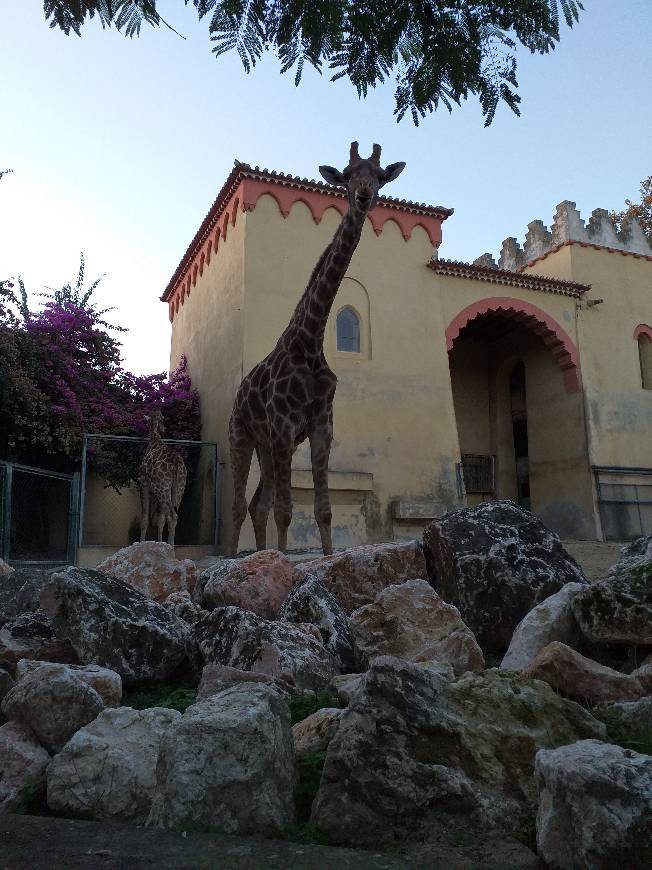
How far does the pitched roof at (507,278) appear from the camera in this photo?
15.2m

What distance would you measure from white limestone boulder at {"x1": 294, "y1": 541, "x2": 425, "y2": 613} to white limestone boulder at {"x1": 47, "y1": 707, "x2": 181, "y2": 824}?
252cm

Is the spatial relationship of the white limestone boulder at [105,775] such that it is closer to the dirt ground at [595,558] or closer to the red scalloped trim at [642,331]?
the dirt ground at [595,558]

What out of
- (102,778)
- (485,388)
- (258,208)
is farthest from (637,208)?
(102,778)

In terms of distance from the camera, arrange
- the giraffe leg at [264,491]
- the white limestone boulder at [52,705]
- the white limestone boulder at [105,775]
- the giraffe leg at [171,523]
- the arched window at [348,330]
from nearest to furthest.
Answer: the white limestone boulder at [105,775] < the white limestone boulder at [52,705] < the giraffe leg at [264,491] < the giraffe leg at [171,523] < the arched window at [348,330]

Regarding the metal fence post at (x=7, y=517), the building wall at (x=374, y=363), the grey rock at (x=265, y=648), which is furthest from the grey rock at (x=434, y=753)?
the building wall at (x=374, y=363)

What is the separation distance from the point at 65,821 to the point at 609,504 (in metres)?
15.1

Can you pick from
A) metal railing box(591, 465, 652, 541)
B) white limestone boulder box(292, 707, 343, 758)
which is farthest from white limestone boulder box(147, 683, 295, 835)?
metal railing box(591, 465, 652, 541)

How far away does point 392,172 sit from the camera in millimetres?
6316

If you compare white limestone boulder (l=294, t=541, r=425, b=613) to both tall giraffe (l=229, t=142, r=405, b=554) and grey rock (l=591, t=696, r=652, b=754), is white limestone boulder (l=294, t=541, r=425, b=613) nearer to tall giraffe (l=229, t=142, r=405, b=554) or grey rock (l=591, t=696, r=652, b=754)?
tall giraffe (l=229, t=142, r=405, b=554)

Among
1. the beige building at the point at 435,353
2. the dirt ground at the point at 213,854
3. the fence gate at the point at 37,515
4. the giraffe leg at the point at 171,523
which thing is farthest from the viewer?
the beige building at the point at 435,353

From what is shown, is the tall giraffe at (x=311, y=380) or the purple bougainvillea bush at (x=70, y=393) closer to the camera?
the tall giraffe at (x=311, y=380)

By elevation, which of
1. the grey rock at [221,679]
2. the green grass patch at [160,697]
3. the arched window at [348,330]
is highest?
the arched window at [348,330]

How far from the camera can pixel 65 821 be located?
6.65ft

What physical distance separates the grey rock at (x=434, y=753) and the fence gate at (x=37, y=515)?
7571mm
